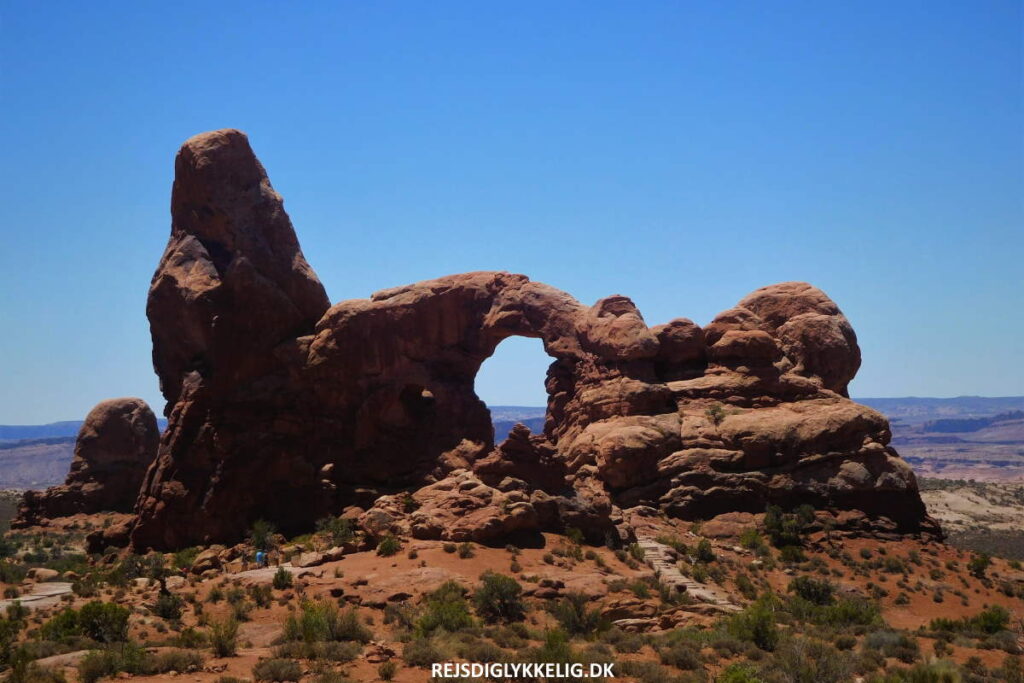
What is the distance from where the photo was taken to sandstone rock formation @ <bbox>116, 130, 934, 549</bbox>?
1196 inches

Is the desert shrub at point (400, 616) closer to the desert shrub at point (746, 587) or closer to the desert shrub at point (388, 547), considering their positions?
the desert shrub at point (388, 547)

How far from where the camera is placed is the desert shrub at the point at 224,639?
50.1ft

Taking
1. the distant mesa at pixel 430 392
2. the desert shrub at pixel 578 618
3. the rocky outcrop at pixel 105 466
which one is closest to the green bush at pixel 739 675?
the desert shrub at pixel 578 618

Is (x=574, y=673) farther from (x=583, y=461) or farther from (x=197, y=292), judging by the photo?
(x=197, y=292)

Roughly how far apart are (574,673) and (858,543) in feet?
59.6

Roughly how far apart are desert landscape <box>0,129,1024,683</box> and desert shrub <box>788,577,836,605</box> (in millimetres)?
139

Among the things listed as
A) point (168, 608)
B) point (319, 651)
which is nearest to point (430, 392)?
point (168, 608)

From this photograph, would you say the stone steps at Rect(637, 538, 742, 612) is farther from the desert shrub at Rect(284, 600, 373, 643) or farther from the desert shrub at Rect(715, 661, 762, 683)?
the desert shrub at Rect(284, 600, 373, 643)

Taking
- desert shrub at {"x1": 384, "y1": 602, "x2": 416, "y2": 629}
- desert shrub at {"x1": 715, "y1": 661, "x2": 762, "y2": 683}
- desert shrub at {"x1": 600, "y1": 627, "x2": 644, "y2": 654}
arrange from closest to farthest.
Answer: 1. desert shrub at {"x1": 715, "y1": 661, "x2": 762, "y2": 683}
2. desert shrub at {"x1": 600, "y1": 627, "x2": 644, "y2": 654}
3. desert shrub at {"x1": 384, "y1": 602, "x2": 416, "y2": 629}

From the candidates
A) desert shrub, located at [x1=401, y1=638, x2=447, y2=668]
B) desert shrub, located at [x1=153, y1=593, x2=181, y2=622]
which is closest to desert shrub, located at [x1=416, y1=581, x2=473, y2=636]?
desert shrub, located at [x1=401, y1=638, x2=447, y2=668]

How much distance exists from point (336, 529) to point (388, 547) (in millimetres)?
5555

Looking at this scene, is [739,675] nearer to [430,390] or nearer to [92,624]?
[92,624]

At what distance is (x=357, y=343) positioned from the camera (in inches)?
1375

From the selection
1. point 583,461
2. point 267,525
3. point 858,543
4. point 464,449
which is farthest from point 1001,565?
point 267,525
